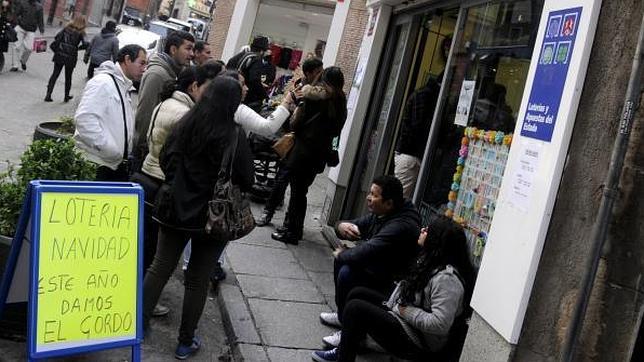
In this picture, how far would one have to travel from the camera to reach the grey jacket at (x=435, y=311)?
12.6 feet

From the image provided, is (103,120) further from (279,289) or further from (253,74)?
(253,74)

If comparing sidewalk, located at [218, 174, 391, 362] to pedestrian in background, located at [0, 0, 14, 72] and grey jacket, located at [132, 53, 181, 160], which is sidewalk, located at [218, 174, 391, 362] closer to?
grey jacket, located at [132, 53, 181, 160]

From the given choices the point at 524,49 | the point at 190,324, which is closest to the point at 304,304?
the point at 190,324

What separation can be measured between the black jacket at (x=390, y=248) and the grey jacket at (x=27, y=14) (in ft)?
40.4

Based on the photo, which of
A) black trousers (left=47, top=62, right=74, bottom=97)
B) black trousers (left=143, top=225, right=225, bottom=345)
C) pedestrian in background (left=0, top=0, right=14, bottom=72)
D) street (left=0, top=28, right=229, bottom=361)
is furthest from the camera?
pedestrian in background (left=0, top=0, right=14, bottom=72)

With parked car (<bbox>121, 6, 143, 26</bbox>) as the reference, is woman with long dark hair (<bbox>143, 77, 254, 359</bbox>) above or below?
below

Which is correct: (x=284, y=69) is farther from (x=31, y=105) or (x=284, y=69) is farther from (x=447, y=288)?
(x=447, y=288)

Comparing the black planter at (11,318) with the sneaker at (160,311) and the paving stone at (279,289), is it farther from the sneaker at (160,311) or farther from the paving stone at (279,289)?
the paving stone at (279,289)

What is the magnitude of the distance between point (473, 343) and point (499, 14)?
272 centimetres

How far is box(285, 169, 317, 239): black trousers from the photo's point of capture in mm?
6875

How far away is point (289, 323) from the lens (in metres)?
5.00

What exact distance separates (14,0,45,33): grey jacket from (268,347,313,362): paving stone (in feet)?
40.8

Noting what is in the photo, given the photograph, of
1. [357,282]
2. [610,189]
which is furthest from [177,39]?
[610,189]

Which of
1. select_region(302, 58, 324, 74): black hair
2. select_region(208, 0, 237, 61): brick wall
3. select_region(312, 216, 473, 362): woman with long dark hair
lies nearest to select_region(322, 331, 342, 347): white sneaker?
select_region(312, 216, 473, 362): woman with long dark hair
